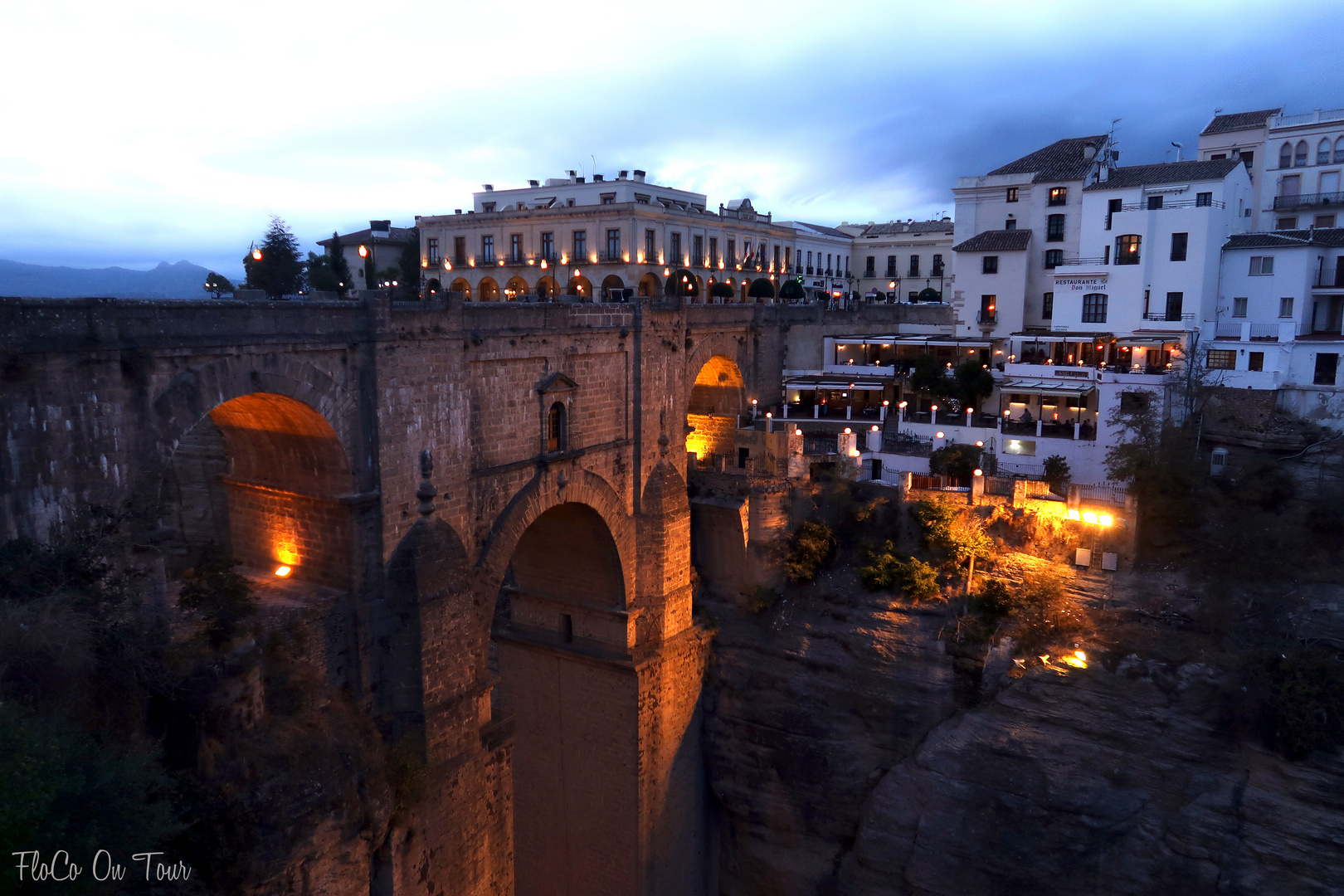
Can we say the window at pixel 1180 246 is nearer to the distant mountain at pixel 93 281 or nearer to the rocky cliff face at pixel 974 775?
the rocky cliff face at pixel 974 775

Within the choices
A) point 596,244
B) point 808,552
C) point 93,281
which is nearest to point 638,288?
point 596,244

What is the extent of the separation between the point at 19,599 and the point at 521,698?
13.5 metres

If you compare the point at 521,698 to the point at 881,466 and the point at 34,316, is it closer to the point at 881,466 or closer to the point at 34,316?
the point at 881,466

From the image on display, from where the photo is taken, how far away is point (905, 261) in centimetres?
5247

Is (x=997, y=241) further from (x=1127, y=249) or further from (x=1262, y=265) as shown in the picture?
(x=1262, y=265)

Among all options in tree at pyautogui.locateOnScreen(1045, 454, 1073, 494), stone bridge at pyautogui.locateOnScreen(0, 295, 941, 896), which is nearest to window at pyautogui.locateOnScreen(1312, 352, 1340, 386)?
tree at pyautogui.locateOnScreen(1045, 454, 1073, 494)

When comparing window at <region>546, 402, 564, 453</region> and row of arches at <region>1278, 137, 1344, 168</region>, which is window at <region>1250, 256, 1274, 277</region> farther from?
window at <region>546, 402, 564, 453</region>

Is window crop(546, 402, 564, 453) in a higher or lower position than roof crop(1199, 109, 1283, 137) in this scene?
lower

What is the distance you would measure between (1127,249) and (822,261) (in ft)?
80.3

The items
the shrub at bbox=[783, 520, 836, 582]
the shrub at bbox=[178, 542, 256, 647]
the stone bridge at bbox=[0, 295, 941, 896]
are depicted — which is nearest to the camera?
the stone bridge at bbox=[0, 295, 941, 896]

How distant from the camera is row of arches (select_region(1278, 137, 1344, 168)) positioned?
1233 inches

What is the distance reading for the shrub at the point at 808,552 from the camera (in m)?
23.2

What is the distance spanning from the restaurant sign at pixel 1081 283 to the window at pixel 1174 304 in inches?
79.7

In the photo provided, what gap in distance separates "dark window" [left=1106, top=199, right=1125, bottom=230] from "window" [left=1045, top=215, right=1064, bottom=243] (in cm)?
235
